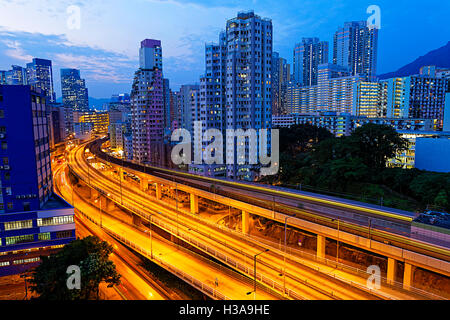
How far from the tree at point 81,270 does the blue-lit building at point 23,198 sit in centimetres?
984

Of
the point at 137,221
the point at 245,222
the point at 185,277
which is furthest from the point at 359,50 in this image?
the point at 185,277

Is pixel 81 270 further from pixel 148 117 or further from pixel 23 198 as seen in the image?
pixel 148 117

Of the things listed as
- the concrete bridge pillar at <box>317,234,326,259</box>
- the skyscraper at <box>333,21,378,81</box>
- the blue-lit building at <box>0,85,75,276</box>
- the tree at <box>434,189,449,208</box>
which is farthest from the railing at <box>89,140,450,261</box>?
the skyscraper at <box>333,21,378,81</box>

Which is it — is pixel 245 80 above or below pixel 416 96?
above

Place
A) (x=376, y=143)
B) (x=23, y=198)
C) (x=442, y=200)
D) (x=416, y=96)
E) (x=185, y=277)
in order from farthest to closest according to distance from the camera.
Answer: (x=416, y=96)
(x=376, y=143)
(x=23, y=198)
(x=442, y=200)
(x=185, y=277)

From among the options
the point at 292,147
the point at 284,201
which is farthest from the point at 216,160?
the point at 284,201

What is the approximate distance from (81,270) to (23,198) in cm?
1514

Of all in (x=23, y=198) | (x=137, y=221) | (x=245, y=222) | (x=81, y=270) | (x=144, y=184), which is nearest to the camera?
(x=81, y=270)

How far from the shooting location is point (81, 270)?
778 inches

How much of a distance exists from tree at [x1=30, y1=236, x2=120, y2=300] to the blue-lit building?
9.84 meters

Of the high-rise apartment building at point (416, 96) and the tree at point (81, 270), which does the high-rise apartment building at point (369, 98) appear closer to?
the high-rise apartment building at point (416, 96)

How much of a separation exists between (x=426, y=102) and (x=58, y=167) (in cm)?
11618
